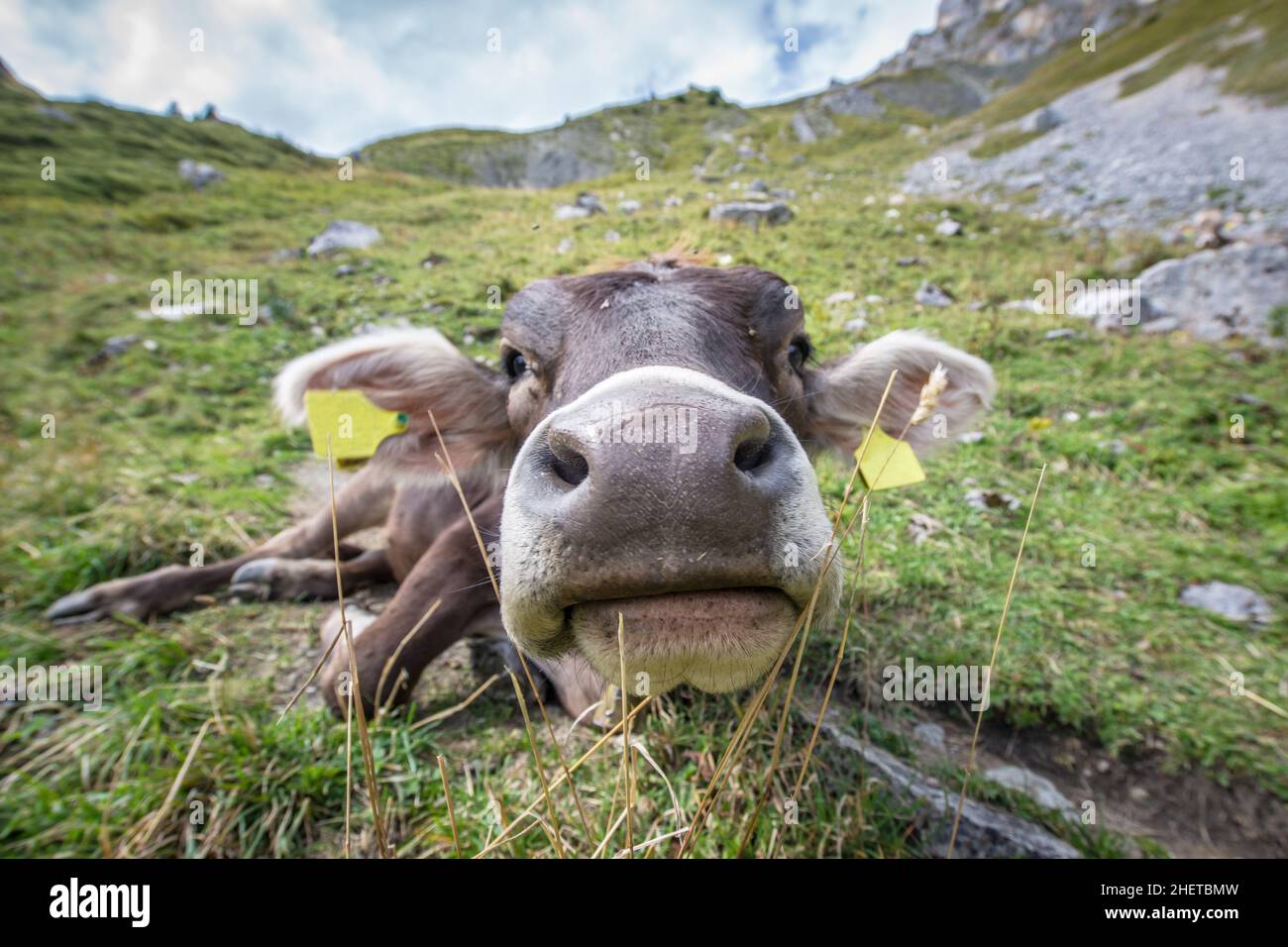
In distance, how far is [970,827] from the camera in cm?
253

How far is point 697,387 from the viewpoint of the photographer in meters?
1.80

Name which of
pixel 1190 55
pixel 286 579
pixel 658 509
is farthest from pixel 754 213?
pixel 1190 55

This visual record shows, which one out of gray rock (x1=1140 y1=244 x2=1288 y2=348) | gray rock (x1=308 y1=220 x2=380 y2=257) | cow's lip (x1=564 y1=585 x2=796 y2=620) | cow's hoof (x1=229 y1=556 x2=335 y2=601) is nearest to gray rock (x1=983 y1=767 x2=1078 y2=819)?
cow's lip (x1=564 y1=585 x2=796 y2=620)

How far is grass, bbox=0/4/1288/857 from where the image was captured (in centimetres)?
267

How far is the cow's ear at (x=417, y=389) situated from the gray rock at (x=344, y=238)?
59.1 ft

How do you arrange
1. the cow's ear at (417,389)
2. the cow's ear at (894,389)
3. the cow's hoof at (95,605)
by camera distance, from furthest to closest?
the cow's hoof at (95,605) < the cow's ear at (894,389) < the cow's ear at (417,389)

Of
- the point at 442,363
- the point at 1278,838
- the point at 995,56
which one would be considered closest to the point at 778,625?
the point at 442,363

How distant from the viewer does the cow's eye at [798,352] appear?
338cm

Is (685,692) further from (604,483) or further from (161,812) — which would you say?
(161,812)

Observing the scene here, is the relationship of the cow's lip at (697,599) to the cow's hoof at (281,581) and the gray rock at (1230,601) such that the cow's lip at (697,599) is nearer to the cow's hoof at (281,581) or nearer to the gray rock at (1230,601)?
the cow's hoof at (281,581)

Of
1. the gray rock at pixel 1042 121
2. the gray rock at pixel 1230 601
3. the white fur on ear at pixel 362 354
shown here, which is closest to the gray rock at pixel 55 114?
the white fur on ear at pixel 362 354

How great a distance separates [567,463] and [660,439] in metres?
0.37

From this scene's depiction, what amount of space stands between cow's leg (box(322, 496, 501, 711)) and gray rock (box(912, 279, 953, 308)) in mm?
8604
